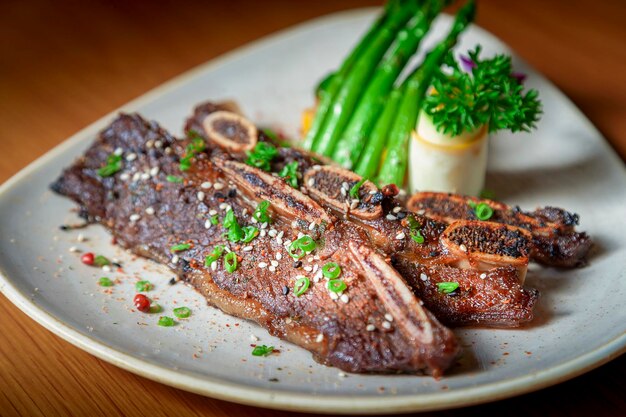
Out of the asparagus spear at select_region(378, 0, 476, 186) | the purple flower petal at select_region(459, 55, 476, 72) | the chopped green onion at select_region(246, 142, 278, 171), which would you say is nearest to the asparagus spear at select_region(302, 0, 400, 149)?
the asparagus spear at select_region(378, 0, 476, 186)

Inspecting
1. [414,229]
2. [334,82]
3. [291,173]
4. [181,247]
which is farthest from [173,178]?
[334,82]

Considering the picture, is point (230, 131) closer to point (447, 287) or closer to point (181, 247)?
point (181, 247)

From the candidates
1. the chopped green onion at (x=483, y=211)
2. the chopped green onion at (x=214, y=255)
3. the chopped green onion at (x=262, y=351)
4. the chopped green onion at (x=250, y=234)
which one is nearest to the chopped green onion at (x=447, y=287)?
the chopped green onion at (x=483, y=211)

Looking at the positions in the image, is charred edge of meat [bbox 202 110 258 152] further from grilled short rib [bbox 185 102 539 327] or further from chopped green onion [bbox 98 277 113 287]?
chopped green onion [bbox 98 277 113 287]

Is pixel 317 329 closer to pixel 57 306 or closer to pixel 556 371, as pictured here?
pixel 556 371

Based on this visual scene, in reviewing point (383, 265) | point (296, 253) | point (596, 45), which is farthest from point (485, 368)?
point (596, 45)
